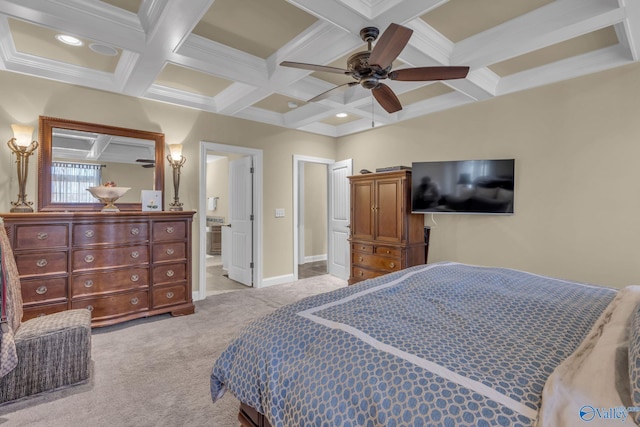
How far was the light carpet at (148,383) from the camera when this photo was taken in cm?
188

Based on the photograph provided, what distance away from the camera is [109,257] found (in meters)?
3.19

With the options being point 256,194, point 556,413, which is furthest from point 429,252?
point 556,413

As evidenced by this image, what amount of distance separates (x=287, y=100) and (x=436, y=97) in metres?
2.07

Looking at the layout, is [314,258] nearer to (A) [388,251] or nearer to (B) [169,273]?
(A) [388,251]

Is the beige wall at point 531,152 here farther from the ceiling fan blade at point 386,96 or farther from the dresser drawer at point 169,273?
the ceiling fan blade at point 386,96

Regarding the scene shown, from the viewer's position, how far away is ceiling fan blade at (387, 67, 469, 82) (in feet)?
7.02

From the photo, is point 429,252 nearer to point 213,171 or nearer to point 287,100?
point 287,100

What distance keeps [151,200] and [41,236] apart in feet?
3.65

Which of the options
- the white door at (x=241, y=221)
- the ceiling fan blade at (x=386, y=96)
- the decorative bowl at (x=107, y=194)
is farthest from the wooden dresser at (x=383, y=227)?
the decorative bowl at (x=107, y=194)

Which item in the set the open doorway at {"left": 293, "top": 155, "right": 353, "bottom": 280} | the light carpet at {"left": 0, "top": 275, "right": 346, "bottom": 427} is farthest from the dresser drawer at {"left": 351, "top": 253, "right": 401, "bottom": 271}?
the light carpet at {"left": 0, "top": 275, "right": 346, "bottom": 427}

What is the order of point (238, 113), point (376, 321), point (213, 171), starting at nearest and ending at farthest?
point (376, 321) < point (238, 113) < point (213, 171)

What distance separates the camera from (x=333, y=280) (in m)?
5.42

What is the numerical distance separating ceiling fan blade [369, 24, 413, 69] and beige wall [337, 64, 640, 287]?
7.76 ft

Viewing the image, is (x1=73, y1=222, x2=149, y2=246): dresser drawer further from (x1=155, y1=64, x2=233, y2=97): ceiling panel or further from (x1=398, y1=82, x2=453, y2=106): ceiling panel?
(x1=398, y1=82, x2=453, y2=106): ceiling panel
